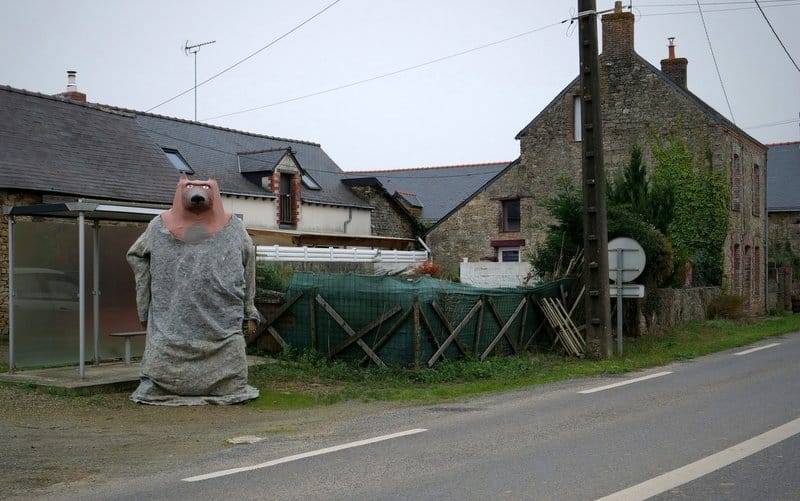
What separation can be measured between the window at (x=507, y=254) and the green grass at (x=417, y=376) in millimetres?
17669

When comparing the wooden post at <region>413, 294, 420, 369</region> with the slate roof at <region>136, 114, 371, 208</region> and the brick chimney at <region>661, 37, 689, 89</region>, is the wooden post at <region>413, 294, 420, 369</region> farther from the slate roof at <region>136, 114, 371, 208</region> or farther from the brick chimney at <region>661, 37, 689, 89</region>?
the brick chimney at <region>661, 37, 689, 89</region>

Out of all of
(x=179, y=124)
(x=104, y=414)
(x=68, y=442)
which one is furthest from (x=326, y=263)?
(x=68, y=442)

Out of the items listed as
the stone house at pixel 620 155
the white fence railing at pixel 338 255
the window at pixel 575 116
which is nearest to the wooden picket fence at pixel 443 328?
the white fence railing at pixel 338 255

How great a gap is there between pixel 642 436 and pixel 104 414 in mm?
6449

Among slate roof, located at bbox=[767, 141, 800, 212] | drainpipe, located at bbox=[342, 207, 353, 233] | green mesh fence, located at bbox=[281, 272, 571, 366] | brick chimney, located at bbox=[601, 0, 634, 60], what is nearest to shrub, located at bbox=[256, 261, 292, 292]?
green mesh fence, located at bbox=[281, 272, 571, 366]

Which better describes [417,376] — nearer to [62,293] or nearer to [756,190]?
[62,293]

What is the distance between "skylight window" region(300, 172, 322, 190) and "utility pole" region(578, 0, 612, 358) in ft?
67.3

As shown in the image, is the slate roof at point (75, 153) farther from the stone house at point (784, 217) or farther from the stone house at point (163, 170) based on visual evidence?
the stone house at point (784, 217)

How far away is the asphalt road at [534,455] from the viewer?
6.61m

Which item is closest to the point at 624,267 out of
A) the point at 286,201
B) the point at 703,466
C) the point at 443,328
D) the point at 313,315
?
the point at 443,328

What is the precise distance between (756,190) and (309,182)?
1868 cm

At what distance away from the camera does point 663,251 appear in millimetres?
21969

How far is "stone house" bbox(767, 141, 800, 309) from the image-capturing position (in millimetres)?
39188

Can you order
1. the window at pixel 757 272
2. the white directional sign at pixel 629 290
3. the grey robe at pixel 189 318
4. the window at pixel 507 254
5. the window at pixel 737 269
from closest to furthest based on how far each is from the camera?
the grey robe at pixel 189 318, the white directional sign at pixel 629 290, the window at pixel 737 269, the window at pixel 507 254, the window at pixel 757 272
